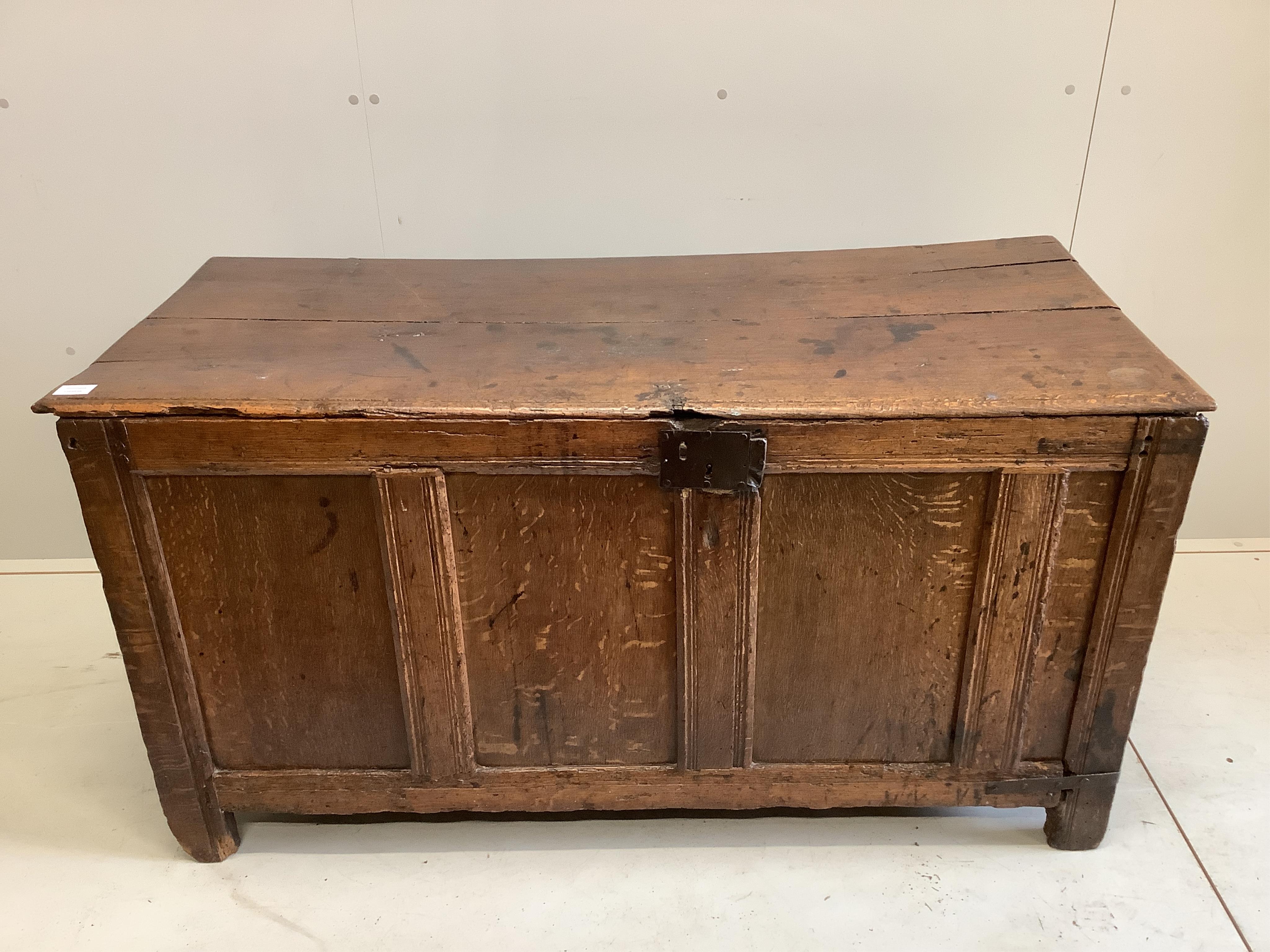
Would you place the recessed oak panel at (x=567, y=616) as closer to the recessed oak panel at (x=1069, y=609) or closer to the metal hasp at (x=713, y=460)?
the metal hasp at (x=713, y=460)

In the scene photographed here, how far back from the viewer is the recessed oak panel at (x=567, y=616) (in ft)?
4.25

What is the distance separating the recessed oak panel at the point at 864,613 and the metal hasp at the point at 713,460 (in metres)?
0.05

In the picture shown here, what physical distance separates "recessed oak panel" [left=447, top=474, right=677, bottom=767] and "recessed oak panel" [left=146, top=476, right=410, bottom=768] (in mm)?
133

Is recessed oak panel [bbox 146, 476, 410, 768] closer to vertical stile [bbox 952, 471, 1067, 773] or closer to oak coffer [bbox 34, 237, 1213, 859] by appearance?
oak coffer [bbox 34, 237, 1213, 859]

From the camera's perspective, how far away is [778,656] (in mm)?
1396

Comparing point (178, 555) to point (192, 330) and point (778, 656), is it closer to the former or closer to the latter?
point (192, 330)

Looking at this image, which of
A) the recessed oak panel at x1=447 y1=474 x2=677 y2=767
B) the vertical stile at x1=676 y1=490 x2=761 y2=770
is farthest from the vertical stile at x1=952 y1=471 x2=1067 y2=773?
the recessed oak panel at x1=447 y1=474 x2=677 y2=767

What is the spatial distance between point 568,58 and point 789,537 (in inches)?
39.4

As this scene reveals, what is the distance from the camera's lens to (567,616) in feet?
4.49

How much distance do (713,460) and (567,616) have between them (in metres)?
0.32

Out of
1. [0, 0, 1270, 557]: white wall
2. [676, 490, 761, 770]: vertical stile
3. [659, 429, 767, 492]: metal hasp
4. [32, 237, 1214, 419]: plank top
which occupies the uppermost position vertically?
[0, 0, 1270, 557]: white wall

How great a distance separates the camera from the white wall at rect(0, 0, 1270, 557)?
1.75m

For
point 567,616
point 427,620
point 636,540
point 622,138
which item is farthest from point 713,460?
point 622,138

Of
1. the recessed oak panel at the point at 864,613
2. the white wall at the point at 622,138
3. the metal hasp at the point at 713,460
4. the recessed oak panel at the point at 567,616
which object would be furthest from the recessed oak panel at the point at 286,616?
the white wall at the point at 622,138
